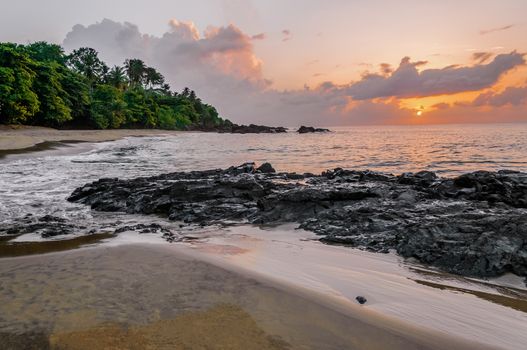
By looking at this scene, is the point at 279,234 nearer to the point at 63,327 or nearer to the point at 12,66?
the point at 63,327

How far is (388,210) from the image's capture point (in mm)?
7871

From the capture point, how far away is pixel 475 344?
284 cm

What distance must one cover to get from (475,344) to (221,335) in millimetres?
2034

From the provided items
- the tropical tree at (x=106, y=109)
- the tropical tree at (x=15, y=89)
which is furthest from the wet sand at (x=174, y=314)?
the tropical tree at (x=106, y=109)

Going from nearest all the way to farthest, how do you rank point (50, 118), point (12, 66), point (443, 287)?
1. point (443, 287)
2. point (12, 66)
3. point (50, 118)

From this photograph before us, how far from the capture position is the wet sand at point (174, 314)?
266 centimetres

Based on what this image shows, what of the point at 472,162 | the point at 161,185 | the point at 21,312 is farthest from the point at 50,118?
the point at 21,312

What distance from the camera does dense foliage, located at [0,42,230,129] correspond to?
1719 inches

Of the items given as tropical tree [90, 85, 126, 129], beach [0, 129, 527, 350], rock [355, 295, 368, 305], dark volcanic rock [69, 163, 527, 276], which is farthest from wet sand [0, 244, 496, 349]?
tropical tree [90, 85, 126, 129]

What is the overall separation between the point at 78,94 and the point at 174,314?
6692cm

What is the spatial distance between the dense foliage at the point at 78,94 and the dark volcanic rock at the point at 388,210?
40.9m

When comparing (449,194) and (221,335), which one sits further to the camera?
(449,194)

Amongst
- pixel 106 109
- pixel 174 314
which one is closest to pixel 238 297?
pixel 174 314

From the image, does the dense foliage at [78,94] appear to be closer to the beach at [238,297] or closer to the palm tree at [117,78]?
the palm tree at [117,78]
